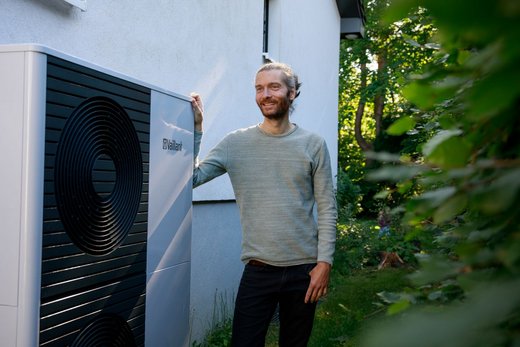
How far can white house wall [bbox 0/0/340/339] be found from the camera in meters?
2.96

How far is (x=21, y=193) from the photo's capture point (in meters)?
1.82

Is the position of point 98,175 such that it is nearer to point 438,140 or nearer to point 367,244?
point 438,140

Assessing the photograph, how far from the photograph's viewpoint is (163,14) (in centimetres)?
A: 411

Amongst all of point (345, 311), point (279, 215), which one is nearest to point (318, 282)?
point (279, 215)

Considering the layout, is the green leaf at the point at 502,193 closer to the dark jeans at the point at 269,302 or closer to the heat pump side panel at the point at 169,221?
the heat pump side panel at the point at 169,221

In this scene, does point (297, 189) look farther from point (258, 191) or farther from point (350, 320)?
point (350, 320)

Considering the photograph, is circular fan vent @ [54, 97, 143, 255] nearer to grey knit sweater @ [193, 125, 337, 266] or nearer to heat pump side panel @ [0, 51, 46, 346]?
heat pump side panel @ [0, 51, 46, 346]

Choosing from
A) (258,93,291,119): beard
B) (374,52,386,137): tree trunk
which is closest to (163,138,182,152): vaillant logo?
(258,93,291,119): beard

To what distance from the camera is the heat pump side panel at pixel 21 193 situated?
1.81 meters

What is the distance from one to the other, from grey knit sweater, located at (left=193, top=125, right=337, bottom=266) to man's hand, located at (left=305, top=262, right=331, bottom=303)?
41 millimetres

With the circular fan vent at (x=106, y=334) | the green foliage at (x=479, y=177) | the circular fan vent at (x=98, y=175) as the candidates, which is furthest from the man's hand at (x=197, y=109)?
the green foliage at (x=479, y=177)

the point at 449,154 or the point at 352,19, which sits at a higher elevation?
the point at 352,19

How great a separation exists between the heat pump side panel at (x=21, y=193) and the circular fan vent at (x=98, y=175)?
11cm

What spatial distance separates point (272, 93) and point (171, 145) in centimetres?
65
